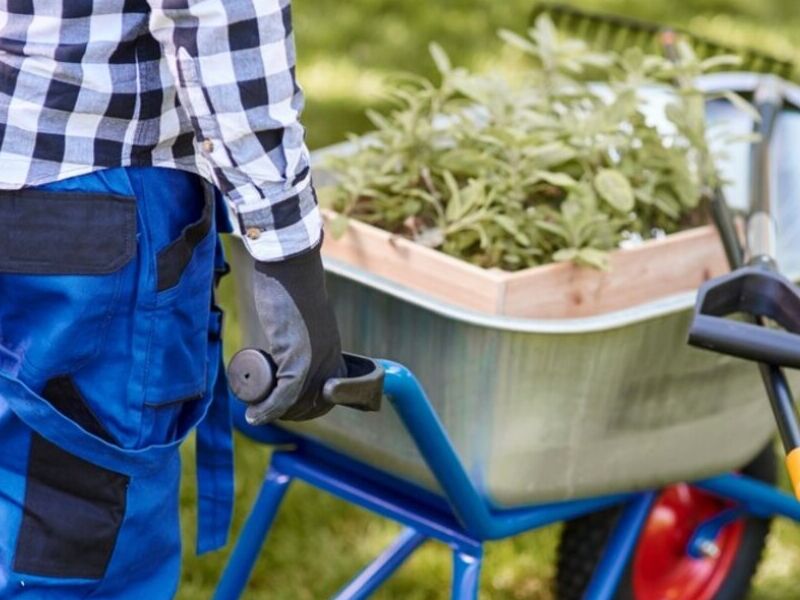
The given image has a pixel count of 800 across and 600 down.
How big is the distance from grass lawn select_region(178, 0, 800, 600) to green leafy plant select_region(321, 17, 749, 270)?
0.35 m

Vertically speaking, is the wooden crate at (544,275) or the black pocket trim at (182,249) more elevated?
→ the black pocket trim at (182,249)

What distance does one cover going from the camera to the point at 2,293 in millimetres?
1522

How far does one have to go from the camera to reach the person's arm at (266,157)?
138cm

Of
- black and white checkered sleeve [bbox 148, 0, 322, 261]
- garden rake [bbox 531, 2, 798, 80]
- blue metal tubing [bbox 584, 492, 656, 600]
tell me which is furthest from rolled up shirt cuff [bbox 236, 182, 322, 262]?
garden rake [bbox 531, 2, 798, 80]

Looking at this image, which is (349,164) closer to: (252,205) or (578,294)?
(578,294)

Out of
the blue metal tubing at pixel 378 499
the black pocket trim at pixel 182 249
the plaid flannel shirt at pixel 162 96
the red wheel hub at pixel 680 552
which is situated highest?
the plaid flannel shirt at pixel 162 96

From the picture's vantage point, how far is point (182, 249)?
1.56 metres

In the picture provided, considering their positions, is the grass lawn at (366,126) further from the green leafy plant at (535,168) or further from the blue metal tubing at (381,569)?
the blue metal tubing at (381,569)

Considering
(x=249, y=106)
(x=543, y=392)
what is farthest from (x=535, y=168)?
(x=249, y=106)

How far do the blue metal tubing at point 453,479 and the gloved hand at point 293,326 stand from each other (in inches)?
7.1

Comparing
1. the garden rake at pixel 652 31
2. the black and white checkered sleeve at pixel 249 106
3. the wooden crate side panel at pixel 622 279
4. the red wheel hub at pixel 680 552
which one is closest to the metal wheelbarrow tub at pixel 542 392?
the wooden crate side panel at pixel 622 279

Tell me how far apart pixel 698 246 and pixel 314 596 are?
36.9 inches

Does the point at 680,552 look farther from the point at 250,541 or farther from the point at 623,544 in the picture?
the point at 250,541

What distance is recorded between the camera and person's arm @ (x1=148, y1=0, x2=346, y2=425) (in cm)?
138
